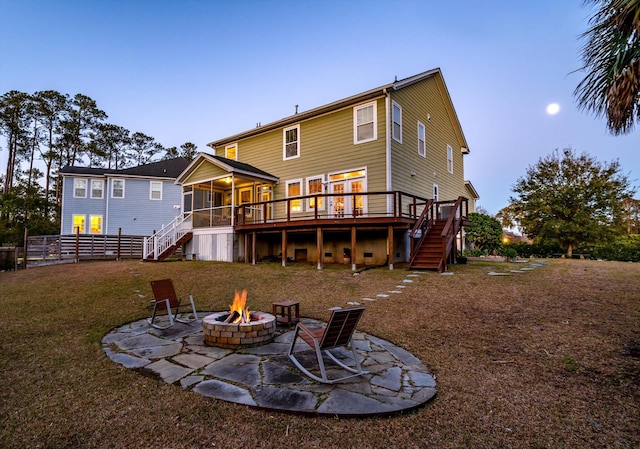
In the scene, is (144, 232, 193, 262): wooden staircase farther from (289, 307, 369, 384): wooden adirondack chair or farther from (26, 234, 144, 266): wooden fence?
(289, 307, 369, 384): wooden adirondack chair

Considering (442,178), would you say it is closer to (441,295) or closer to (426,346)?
(441,295)

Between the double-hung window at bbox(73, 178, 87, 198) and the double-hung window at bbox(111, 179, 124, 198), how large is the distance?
1951mm

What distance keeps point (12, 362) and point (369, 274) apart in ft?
27.8

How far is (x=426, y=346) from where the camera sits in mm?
4887

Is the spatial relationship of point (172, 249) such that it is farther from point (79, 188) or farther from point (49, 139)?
point (49, 139)

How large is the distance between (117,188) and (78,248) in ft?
27.6

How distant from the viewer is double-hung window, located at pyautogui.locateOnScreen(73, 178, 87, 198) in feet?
75.3

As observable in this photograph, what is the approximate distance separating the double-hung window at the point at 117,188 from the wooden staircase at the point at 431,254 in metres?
22.5

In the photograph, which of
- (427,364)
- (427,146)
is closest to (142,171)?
(427,146)

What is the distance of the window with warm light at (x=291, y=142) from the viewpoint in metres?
15.9

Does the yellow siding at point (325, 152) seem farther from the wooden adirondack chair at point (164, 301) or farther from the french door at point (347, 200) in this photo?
the wooden adirondack chair at point (164, 301)

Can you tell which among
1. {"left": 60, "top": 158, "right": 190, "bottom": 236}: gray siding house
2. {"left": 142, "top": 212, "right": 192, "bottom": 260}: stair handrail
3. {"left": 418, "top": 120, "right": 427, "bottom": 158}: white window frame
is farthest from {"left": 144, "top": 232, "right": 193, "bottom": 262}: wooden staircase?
{"left": 418, "top": 120, "right": 427, "bottom": 158}: white window frame

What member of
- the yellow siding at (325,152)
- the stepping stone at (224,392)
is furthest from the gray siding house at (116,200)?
the stepping stone at (224,392)

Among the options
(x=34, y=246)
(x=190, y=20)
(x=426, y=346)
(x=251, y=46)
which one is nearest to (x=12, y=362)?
(x=426, y=346)
